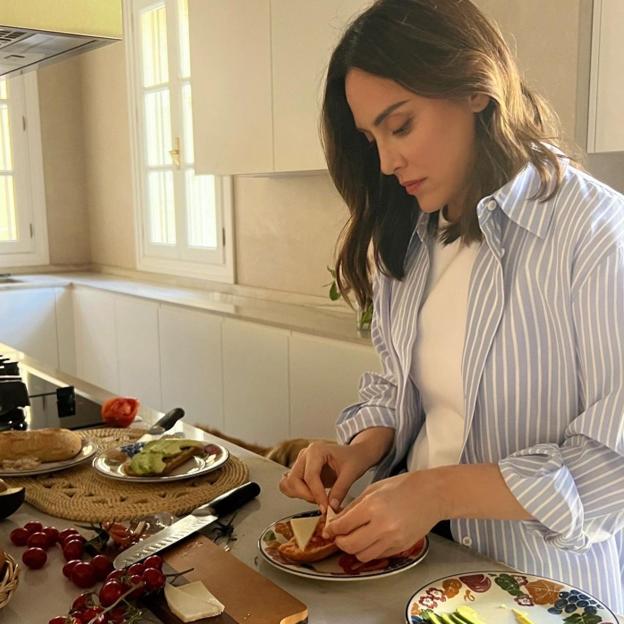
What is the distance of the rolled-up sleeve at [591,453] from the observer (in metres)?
0.89

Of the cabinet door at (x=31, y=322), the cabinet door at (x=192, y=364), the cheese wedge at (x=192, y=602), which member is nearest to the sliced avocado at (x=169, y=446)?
the cheese wedge at (x=192, y=602)

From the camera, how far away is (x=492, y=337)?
102 cm

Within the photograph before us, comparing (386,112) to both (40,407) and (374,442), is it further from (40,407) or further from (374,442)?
(40,407)

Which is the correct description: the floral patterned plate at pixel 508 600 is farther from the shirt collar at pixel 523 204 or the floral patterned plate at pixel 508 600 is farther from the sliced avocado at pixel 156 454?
the sliced avocado at pixel 156 454

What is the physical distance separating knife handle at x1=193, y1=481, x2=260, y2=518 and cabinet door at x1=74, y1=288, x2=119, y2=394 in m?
2.75

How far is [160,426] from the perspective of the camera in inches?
57.9

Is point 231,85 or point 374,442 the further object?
point 231,85

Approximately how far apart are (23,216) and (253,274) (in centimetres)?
185

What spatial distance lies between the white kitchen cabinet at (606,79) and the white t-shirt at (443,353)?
2.40 ft

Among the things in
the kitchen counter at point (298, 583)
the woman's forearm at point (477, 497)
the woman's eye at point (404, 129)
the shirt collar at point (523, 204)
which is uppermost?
the woman's eye at point (404, 129)

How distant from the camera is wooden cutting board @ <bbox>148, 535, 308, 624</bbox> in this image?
0.77m

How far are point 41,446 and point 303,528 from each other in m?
0.52

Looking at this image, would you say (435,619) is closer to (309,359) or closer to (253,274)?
(309,359)

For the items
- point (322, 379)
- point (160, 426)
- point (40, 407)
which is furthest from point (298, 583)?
point (322, 379)
